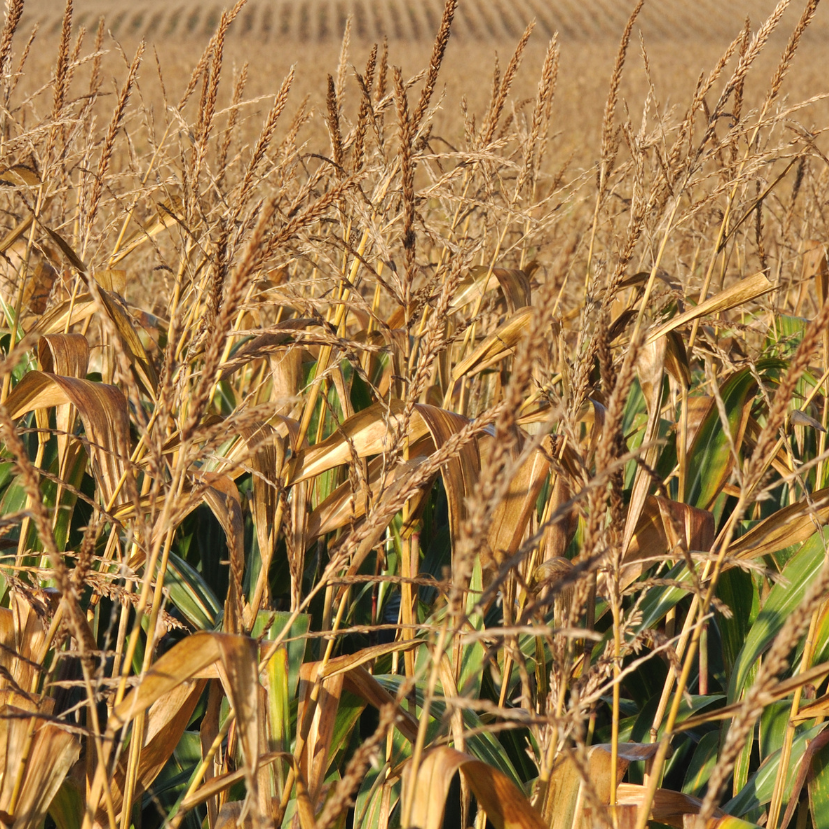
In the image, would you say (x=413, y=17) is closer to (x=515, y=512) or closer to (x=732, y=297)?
(x=732, y=297)

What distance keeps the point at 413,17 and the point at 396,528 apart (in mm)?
43286

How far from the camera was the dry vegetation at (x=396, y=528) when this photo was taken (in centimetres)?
67

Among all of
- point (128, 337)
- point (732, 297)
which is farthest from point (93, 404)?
point (732, 297)

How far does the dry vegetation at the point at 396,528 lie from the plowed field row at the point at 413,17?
35190 millimetres

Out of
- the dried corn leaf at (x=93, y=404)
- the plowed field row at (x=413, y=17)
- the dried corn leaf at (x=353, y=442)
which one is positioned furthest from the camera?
the plowed field row at (x=413, y=17)

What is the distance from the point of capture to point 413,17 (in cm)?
4009

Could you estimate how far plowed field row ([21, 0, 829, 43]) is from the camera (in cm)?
3562

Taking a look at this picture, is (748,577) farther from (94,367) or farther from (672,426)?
(94,367)

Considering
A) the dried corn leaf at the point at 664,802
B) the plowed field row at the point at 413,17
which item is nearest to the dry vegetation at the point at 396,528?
the dried corn leaf at the point at 664,802

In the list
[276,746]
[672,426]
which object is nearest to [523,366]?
[276,746]

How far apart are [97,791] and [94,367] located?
1.60 meters

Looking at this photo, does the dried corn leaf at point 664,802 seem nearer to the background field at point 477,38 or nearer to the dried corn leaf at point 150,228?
the dried corn leaf at point 150,228

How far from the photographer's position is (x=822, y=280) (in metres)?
1.85

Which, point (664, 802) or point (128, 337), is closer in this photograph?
point (664, 802)
